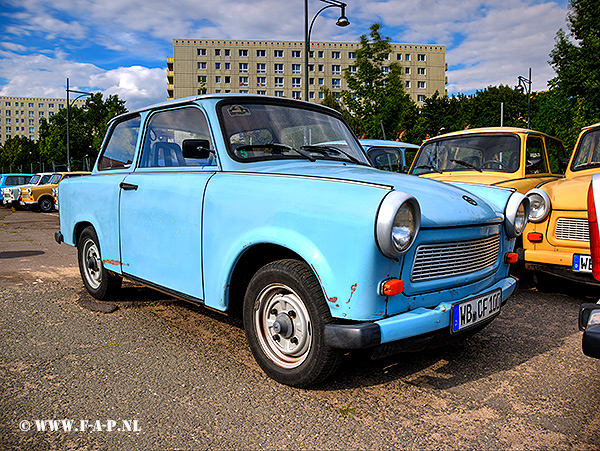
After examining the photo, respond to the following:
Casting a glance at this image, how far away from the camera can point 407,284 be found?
2.62m

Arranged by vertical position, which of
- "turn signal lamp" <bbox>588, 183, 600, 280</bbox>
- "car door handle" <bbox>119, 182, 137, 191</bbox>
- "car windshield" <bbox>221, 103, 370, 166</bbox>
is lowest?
"turn signal lamp" <bbox>588, 183, 600, 280</bbox>

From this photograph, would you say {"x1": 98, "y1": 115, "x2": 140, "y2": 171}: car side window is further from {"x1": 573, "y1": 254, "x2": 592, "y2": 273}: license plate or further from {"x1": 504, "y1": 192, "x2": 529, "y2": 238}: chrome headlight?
{"x1": 573, "y1": 254, "x2": 592, "y2": 273}: license plate

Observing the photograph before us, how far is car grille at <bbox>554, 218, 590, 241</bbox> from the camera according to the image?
4789 mm

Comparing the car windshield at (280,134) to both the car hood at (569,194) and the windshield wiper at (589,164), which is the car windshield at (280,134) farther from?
the windshield wiper at (589,164)

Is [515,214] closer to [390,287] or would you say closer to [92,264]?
[390,287]

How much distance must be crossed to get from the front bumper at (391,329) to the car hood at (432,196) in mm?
476

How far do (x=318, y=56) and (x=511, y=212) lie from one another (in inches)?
2998

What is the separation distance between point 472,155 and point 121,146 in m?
4.68

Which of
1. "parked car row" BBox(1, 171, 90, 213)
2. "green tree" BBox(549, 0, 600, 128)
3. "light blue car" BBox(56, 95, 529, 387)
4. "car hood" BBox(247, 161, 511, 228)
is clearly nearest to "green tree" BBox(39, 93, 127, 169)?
"parked car row" BBox(1, 171, 90, 213)

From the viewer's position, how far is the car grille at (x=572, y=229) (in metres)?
4.79

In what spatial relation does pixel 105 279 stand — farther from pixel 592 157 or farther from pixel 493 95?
pixel 493 95

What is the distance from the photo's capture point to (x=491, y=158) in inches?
267

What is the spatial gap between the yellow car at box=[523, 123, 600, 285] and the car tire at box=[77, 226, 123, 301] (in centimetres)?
423

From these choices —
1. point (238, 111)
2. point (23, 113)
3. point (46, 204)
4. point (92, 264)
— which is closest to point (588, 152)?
point (238, 111)
